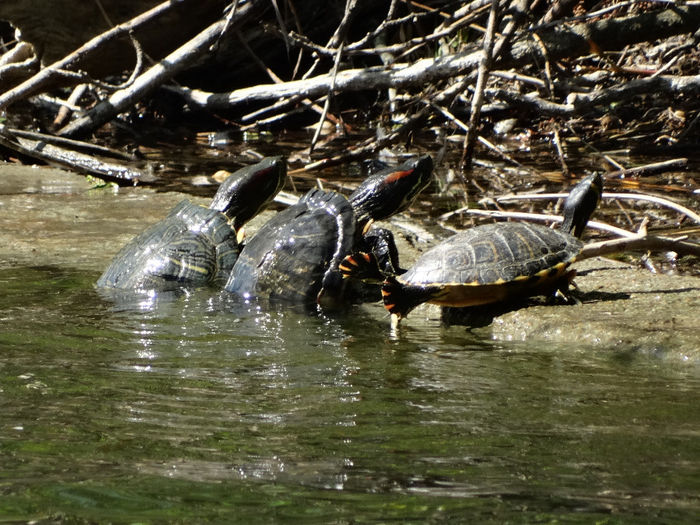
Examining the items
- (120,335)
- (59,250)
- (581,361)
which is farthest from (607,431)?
(59,250)

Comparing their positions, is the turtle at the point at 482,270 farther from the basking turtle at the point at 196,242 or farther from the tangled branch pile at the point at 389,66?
the tangled branch pile at the point at 389,66

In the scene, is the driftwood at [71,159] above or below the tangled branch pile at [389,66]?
below

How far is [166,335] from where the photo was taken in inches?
156

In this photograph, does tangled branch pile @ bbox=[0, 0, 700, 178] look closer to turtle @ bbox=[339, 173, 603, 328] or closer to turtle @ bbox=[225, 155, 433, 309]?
turtle @ bbox=[225, 155, 433, 309]

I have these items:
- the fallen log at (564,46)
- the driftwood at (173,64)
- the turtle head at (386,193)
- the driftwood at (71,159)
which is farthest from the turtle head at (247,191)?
the driftwood at (173,64)

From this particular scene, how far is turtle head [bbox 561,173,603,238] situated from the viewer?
4.49m

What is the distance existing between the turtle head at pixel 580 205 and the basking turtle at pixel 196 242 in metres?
1.94

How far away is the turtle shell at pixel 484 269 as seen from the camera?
13.1 feet

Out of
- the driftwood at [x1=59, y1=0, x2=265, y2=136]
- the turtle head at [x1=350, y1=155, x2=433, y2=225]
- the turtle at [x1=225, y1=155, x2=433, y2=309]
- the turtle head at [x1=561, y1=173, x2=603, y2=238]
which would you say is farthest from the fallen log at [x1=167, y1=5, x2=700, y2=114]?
the turtle head at [x1=561, y1=173, x2=603, y2=238]

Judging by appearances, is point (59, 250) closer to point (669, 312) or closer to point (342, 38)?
point (342, 38)

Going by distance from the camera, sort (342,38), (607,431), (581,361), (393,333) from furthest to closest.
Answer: (342,38) → (393,333) → (581,361) → (607,431)

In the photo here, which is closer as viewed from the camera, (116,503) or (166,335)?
(116,503)

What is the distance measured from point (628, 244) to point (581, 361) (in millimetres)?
992

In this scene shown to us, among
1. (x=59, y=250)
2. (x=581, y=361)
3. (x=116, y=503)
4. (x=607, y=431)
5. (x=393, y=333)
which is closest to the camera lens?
(x=116, y=503)
